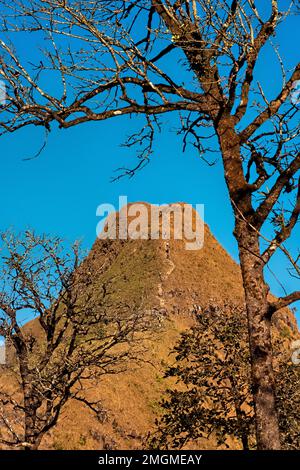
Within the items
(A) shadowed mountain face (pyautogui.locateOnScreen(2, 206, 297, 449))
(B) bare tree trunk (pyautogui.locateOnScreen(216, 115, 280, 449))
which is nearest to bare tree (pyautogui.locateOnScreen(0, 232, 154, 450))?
(A) shadowed mountain face (pyautogui.locateOnScreen(2, 206, 297, 449))

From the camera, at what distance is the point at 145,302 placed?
58.8 feet

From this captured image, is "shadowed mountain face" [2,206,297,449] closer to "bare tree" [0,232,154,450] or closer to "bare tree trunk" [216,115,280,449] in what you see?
"bare tree" [0,232,154,450]

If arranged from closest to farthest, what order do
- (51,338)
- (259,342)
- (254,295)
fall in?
(259,342) → (254,295) → (51,338)

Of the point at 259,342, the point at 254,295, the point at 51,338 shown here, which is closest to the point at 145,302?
the point at 51,338

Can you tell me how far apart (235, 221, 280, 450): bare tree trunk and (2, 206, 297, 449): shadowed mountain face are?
8.99 metres

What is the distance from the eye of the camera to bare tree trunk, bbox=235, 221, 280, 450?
513 cm

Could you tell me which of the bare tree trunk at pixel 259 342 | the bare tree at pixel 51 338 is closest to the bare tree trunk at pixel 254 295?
the bare tree trunk at pixel 259 342

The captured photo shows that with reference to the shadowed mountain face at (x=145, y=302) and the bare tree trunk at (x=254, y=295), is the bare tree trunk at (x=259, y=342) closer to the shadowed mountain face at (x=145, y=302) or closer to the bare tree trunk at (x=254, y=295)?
the bare tree trunk at (x=254, y=295)

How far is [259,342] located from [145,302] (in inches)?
498

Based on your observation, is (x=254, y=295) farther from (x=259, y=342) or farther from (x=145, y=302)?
(x=145, y=302)

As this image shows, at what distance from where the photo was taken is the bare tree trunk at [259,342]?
5133mm

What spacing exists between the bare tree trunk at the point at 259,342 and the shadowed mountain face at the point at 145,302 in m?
8.99

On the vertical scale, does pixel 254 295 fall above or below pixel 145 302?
below
